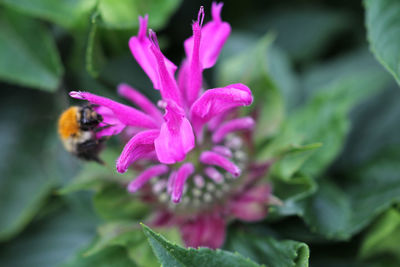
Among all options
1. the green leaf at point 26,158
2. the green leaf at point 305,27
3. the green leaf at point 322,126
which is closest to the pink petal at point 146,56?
the green leaf at point 322,126

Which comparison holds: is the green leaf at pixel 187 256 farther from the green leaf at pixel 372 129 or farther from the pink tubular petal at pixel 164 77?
the green leaf at pixel 372 129

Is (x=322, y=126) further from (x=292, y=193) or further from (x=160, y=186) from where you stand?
(x=160, y=186)

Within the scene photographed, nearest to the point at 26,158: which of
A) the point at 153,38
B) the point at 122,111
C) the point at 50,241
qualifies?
the point at 50,241

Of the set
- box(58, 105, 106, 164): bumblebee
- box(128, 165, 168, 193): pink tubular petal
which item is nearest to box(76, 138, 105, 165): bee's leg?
Result: box(58, 105, 106, 164): bumblebee

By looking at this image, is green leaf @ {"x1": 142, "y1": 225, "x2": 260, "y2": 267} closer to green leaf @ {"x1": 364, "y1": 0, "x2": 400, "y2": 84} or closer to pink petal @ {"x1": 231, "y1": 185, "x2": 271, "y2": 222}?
pink petal @ {"x1": 231, "y1": 185, "x2": 271, "y2": 222}

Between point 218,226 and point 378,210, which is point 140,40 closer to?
point 218,226
